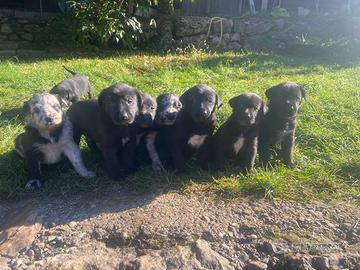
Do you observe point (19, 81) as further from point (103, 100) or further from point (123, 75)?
point (103, 100)

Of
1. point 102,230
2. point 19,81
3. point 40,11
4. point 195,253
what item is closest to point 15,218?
point 102,230

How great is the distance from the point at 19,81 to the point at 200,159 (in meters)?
5.06

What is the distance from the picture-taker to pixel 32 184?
5.11 metres

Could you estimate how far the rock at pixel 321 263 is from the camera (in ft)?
13.0

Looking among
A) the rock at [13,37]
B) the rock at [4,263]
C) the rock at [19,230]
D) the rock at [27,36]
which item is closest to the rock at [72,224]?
the rock at [19,230]

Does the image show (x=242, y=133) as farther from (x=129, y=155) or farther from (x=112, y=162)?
(x=112, y=162)

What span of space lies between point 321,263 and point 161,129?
2492 millimetres

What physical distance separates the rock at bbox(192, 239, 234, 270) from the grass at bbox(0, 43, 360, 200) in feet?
3.15

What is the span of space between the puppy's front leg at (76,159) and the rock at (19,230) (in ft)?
2.47

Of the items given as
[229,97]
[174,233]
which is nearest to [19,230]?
[174,233]

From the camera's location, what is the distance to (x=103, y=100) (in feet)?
17.0

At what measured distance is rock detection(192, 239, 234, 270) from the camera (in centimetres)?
395

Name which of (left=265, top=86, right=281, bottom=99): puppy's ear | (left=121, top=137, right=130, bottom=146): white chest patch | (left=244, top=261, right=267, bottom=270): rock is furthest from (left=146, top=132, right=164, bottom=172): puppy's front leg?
(left=244, top=261, right=267, bottom=270): rock

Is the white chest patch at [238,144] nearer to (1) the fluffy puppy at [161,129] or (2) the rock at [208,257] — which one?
(1) the fluffy puppy at [161,129]
